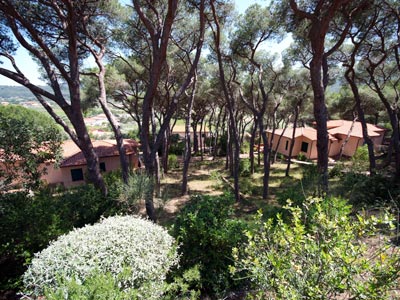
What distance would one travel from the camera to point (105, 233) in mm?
3465

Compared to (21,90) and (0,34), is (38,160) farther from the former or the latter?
(21,90)

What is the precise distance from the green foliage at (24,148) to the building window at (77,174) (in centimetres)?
966

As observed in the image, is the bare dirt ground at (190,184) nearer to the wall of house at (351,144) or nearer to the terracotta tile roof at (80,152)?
the terracotta tile roof at (80,152)

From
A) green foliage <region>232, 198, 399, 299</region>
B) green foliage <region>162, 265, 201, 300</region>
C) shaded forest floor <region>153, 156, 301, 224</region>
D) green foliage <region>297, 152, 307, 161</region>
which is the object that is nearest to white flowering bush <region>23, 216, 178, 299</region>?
green foliage <region>162, 265, 201, 300</region>

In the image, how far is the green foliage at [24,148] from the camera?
15.2 ft

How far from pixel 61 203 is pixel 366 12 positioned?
41.5 feet

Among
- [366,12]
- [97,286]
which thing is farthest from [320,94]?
[97,286]

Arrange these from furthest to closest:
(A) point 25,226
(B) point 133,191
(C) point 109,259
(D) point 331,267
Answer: (B) point 133,191 → (A) point 25,226 → (C) point 109,259 → (D) point 331,267

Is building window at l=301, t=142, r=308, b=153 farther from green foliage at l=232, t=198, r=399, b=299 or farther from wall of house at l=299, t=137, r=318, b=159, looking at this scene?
green foliage at l=232, t=198, r=399, b=299

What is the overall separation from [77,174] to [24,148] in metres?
10.8

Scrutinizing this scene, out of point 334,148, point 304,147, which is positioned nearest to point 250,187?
point 304,147

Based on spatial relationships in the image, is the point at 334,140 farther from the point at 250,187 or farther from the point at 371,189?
the point at 371,189

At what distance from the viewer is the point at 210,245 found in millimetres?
4051

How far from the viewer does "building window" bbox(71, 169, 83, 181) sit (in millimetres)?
14286
